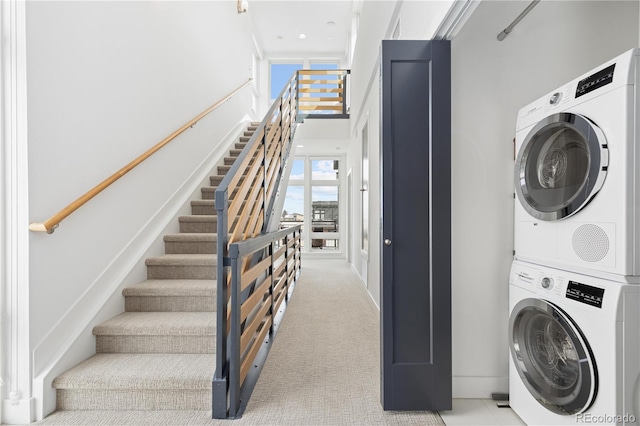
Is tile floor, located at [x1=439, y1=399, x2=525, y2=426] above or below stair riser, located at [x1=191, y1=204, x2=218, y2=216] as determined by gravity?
below

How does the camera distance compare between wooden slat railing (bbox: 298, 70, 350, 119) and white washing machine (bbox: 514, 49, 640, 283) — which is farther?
wooden slat railing (bbox: 298, 70, 350, 119)

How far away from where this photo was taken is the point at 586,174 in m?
1.38

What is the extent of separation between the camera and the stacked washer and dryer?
122 centimetres

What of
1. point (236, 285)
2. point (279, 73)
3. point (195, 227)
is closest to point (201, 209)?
point (195, 227)

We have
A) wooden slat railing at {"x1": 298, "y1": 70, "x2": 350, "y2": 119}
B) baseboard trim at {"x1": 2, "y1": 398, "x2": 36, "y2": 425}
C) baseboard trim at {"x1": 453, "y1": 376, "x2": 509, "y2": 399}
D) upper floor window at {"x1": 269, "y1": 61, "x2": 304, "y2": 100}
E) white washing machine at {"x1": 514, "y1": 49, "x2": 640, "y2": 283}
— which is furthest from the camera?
upper floor window at {"x1": 269, "y1": 61, "x2": 304, "y2": 100}

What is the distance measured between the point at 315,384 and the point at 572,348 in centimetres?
141

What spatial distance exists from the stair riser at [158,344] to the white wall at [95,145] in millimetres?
102

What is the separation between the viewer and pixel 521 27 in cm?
198

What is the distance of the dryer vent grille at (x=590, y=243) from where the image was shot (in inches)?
51.5

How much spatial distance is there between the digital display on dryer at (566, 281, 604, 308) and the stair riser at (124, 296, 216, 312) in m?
2.12

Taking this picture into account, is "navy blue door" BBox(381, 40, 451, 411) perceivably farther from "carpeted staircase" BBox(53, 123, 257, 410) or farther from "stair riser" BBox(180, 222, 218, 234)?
"stair riser" BBox(180, 222, 218, 234)

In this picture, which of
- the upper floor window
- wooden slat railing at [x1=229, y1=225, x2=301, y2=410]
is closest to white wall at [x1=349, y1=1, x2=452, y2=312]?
wooden slat railing at [x1=229, y1=225, x2=301, y2=410]

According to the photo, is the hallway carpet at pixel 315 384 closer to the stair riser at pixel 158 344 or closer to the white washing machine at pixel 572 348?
the stair riser at pixel 158 344

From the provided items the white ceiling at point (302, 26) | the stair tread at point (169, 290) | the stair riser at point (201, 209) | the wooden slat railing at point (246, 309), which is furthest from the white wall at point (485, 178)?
the white ceiling at point (302, 26)
